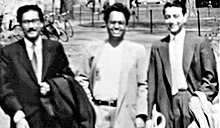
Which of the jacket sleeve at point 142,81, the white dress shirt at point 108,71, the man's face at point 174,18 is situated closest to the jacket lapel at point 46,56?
the white dress shirt at point 108,71

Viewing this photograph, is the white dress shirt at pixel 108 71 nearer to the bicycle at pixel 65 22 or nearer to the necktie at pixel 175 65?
the necktie at pixel 175 65

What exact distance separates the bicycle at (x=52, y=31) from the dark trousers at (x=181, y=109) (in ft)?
3.63

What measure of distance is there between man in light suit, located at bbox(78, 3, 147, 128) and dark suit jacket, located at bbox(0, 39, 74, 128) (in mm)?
294

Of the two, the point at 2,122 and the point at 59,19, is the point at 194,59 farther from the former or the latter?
the point at 2,122

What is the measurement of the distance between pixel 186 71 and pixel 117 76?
1.68ft

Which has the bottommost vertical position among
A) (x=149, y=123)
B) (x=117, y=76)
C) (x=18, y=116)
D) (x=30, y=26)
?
(x=149, y=123)

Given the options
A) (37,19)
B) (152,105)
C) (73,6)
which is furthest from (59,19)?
(152,105)

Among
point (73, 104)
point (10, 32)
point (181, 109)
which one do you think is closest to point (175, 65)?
point (181, 109)

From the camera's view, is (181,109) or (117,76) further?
(181,109)

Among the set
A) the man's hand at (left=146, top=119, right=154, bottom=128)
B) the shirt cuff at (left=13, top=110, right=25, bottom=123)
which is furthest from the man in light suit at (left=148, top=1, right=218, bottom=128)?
the shirt cuff at (left=13, top=110, right=25, bottom=123)

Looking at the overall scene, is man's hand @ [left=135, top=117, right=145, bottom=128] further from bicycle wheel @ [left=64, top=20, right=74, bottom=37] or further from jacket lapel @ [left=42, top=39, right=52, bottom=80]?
bicycle wheel @ [left=64, top=20, right=74, bottom=37]

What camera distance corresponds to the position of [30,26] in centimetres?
405

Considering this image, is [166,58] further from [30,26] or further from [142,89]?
[30,26]

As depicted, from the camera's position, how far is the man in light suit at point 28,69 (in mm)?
4039
